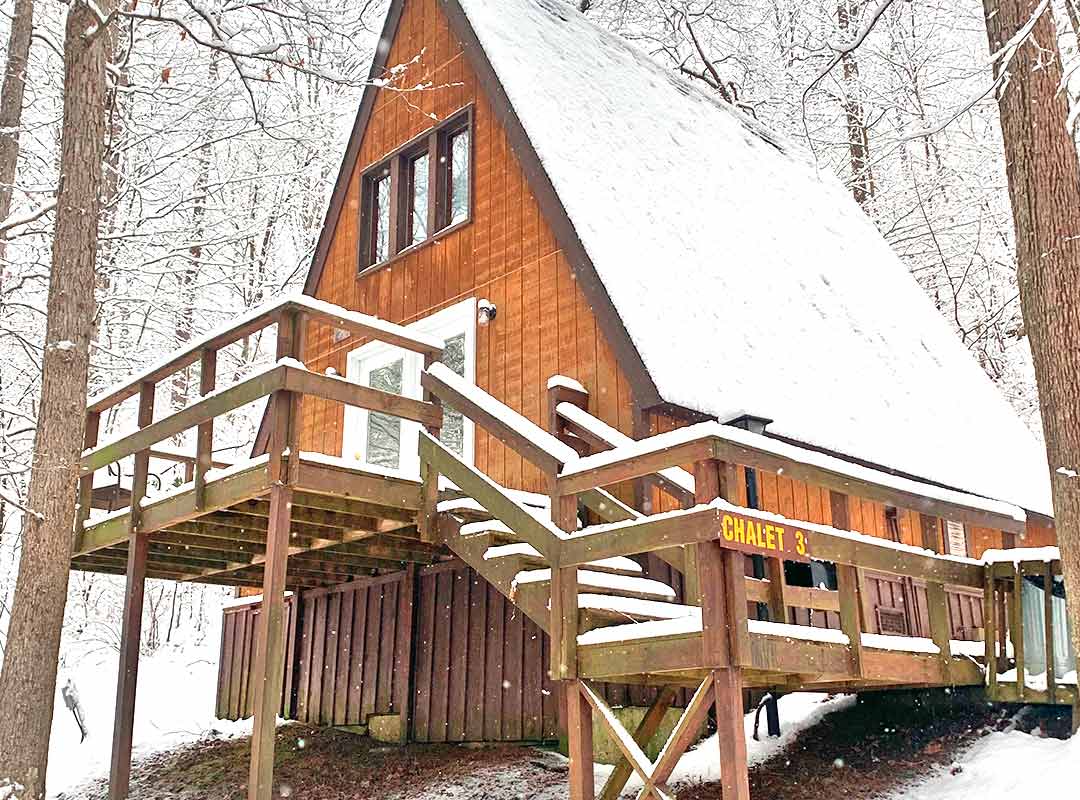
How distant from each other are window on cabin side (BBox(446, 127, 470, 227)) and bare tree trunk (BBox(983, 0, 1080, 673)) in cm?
576

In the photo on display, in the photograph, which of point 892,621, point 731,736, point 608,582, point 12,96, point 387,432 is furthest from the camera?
point 12,96

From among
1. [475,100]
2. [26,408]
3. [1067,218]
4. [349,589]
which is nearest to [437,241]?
[475,100]

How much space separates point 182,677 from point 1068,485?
46.1 ft

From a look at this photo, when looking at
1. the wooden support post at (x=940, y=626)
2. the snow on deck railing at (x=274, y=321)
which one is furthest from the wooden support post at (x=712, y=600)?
the snow on deck railing at (x=274, y=321)

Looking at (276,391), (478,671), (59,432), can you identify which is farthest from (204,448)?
(478,671)

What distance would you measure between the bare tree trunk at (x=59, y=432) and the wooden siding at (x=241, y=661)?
394 cm

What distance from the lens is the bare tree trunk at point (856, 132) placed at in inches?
864

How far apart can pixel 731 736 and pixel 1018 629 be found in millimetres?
3274

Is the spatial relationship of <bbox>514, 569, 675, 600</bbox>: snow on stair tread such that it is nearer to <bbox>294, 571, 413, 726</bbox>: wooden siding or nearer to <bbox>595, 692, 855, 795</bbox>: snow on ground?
<bbox>595, 692, 855, 795</bbox>: snow on ground

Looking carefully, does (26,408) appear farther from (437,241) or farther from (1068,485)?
(1068,485)

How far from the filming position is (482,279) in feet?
38.5

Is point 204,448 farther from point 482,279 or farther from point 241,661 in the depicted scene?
point 241,661

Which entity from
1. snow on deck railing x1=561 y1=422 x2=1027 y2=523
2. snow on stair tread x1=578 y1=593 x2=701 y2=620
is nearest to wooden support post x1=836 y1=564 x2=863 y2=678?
snow on deck railing x1=561 y1=422 x2=1027 y2=523

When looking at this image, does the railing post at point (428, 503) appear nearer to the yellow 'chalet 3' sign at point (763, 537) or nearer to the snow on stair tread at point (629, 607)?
the snow on stair tread at point (629, 607)
